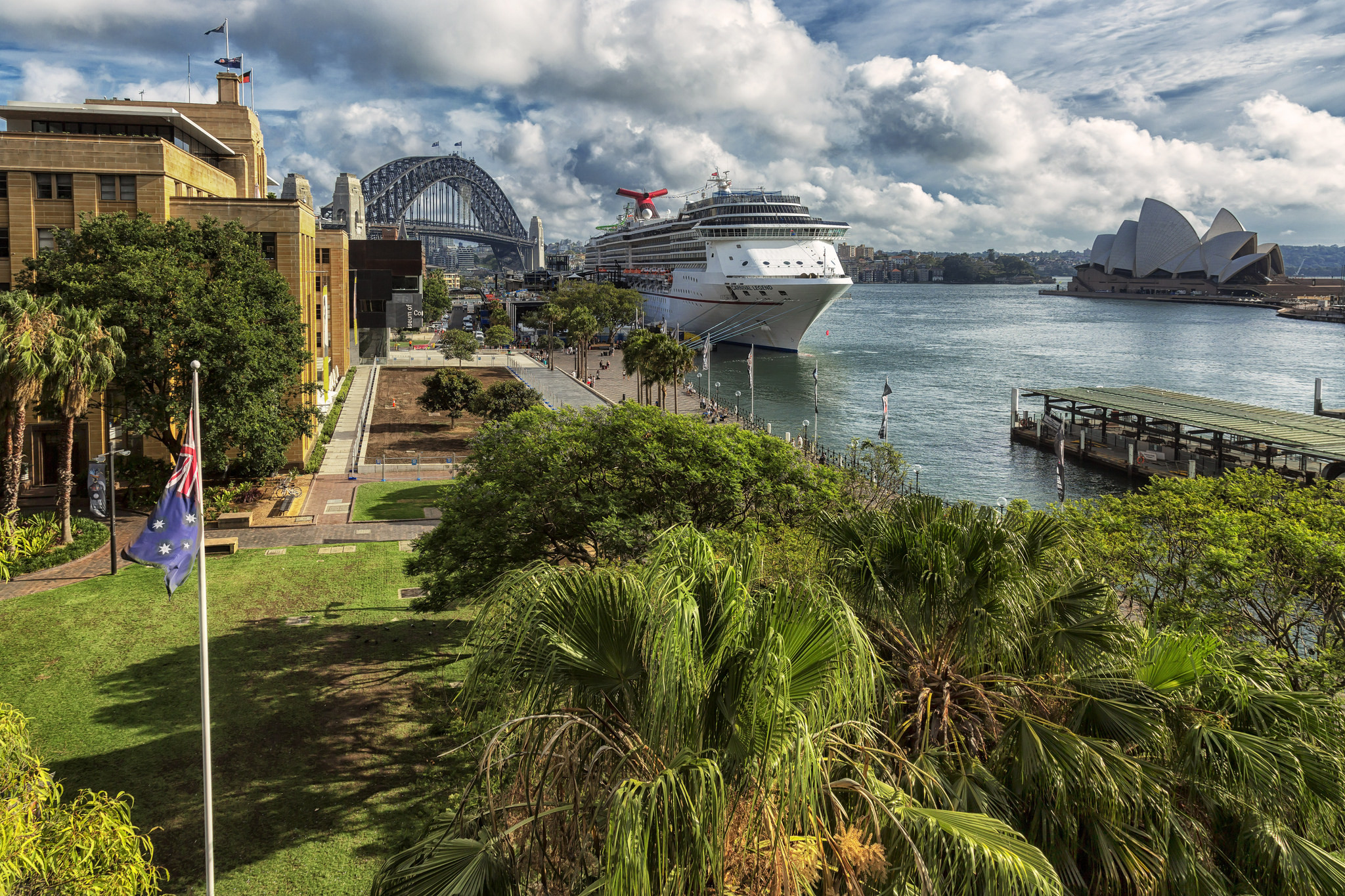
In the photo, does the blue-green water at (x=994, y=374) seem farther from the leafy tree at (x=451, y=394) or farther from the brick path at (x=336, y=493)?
the brick path at (x=336, y=493)

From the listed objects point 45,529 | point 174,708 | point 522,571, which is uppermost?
point 522,571

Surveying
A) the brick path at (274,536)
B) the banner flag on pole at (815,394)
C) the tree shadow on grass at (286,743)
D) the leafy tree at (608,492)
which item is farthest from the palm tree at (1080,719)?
the banner flag on pole at (815,394)

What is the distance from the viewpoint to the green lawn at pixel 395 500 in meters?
34.2

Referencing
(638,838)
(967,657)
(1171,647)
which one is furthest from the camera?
(967,657)

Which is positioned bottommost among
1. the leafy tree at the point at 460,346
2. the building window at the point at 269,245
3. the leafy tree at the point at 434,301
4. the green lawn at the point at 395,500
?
the green lawn at the point at 395,500

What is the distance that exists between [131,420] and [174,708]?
16450mm

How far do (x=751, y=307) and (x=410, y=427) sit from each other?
59321 millimetres

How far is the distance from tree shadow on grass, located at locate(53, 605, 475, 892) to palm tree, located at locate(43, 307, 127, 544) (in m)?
11.2

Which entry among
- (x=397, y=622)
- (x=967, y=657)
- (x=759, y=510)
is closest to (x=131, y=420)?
(x=397, y=622)

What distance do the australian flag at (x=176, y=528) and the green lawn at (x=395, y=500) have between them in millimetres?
20805

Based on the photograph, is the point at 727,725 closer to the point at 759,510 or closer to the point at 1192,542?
the point at 759,510

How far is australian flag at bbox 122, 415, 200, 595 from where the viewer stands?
38.6ft

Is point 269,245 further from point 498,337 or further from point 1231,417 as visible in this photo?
point 498,337

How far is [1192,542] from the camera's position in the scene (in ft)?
60.3
